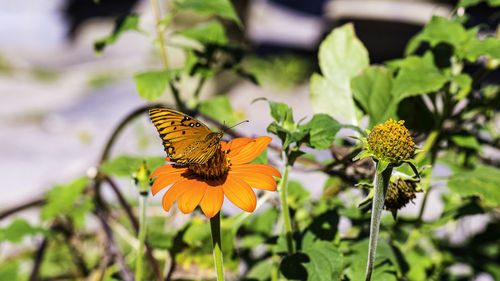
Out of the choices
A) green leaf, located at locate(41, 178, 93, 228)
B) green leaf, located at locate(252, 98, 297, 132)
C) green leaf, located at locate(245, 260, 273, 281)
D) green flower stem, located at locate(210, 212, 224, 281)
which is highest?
green leaf, located at locate(252, 98, 297, 132)

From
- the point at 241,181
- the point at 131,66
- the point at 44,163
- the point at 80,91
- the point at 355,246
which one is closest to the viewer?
the point at 241,181

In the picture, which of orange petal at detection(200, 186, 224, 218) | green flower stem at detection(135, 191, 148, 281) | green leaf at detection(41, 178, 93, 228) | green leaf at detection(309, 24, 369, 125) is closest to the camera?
orange petal at detection(200, 186, 224, 218)

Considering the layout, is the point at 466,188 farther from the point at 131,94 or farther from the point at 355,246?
the point at 131,94

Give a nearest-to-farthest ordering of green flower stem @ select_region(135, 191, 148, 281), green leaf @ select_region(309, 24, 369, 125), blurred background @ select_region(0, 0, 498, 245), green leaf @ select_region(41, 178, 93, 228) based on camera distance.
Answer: green flower stem @ select_region(135, 191, 148, 281) < green leaf @ select_region(309, 24, 369, 125) < green leaf @ select_region(41, 178, 93, 228) < blurred background @ select_region(0, 0, 498, 245)

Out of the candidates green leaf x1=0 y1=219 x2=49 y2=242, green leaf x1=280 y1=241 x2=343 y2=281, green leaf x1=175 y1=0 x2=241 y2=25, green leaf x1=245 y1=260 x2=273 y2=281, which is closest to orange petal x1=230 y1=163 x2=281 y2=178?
green leaf x1=280 y1=241 x2=343 y2=281

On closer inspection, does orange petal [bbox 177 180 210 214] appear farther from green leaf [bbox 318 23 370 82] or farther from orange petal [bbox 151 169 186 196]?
green leaf [bbox 318 23 370 82]

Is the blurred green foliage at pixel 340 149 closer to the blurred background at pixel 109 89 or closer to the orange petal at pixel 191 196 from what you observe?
the orange petal at pixel 191 196

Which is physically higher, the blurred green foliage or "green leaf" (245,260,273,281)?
the blurred green foliage

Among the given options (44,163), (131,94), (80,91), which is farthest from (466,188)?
(80,91)
